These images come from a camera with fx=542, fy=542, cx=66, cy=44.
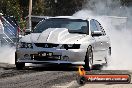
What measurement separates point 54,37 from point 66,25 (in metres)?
1.36

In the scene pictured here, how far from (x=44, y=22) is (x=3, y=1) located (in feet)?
112

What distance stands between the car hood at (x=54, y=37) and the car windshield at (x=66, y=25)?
56 cm

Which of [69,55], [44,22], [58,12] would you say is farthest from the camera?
[58,12]

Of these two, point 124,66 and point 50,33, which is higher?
point 50,33

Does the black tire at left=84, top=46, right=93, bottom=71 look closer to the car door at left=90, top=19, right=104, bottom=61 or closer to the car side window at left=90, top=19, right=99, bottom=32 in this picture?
the car door at left=90, top=19, right=104, bottom=61

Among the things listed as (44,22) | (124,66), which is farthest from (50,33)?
(124,66)

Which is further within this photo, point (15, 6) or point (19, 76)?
point (15, 6)

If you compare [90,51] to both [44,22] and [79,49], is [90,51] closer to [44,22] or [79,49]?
[79,49]

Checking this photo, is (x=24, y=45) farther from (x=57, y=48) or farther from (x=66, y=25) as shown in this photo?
(x=66, y=25)

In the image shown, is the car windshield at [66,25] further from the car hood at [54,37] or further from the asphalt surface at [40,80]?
the asphalt surface at [40,80]

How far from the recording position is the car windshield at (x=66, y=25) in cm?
1409

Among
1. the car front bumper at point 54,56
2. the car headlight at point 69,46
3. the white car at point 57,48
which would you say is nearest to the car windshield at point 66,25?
the white car at point 57,48

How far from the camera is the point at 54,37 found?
513 inches

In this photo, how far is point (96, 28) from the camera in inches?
587
